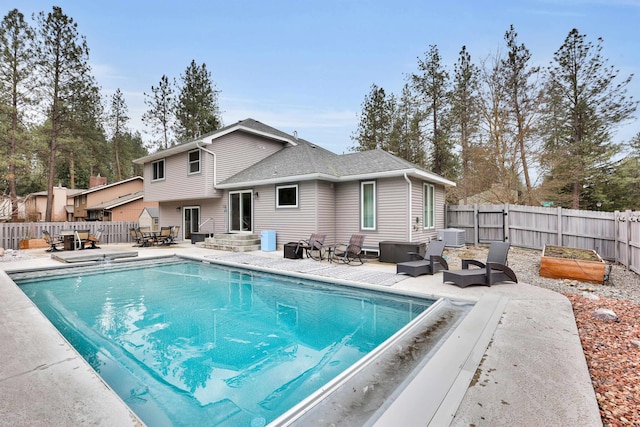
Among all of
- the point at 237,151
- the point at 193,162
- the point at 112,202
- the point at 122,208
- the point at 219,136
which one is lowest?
the point at 122,208

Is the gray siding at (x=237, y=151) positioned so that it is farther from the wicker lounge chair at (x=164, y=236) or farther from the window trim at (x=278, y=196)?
the wicker lounge chair at (x=164, y=236)

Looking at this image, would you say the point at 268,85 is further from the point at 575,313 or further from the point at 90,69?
the point at 575,313

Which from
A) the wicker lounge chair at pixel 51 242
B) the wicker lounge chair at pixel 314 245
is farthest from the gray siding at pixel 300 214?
the wicker lounge chair at pixel 51 242

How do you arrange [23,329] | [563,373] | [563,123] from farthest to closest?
1. [563,123]
2. [23,329]
3. [563,373]

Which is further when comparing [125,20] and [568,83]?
[568,83]

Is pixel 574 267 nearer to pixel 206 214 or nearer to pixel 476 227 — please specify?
pixel 476 227

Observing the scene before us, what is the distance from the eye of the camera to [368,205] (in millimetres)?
11094

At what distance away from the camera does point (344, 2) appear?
42.2 ft

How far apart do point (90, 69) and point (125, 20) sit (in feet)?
27.0

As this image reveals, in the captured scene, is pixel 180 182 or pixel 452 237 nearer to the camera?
pixel 452 237

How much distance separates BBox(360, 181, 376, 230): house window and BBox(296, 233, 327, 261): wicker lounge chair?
1771mm

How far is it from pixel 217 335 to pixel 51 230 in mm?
15320

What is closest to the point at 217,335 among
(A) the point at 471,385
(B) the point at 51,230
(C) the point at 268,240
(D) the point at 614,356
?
(A) the point at 471,385

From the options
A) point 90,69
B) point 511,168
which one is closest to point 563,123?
point 511,168
